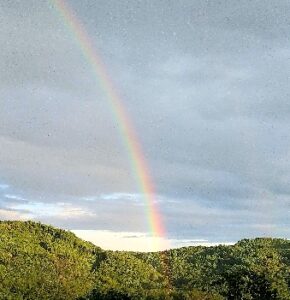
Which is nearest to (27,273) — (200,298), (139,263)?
(139,263)

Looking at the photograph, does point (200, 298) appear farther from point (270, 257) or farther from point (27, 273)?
point (270, 257)

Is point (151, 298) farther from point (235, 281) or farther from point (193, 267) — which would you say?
point (193, 267)

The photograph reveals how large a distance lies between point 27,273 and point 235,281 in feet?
78.0

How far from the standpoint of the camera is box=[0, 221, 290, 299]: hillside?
59719 millimetres

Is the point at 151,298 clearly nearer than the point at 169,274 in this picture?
Yes

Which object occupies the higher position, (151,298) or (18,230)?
(18,230)

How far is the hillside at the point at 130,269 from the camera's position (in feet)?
196

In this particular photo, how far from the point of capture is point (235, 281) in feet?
211

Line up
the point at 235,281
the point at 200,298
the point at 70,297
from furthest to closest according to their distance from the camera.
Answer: the point at 235,281 → the point at 70,297 → the point at 200,298

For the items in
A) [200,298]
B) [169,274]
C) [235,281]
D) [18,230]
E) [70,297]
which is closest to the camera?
[200,298]

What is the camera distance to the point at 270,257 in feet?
261

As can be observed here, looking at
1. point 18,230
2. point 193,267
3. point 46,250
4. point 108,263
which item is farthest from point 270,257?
point 18,230

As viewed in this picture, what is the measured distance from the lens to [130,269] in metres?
74.7

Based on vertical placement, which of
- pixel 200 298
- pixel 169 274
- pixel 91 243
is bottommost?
pixel 200 298
